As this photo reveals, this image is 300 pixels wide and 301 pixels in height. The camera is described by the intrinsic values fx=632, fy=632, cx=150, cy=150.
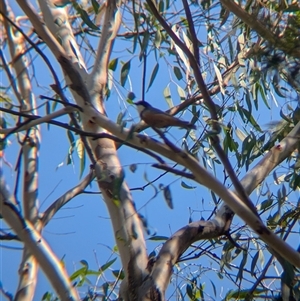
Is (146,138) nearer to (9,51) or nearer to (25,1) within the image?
(25,1)

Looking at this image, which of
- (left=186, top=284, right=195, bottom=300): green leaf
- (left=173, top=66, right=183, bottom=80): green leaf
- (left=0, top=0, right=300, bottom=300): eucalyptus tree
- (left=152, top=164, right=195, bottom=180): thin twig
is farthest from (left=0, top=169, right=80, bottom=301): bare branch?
(left=173, top=66, right=183, bottom=80): green leaf

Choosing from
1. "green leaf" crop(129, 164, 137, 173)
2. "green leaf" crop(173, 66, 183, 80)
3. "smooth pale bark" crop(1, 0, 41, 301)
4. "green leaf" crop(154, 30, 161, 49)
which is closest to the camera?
"green leaf" crop(129, 164, 137, 173)

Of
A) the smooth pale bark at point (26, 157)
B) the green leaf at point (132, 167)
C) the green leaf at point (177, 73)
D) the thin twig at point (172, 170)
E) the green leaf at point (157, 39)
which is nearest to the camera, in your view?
the thin twig at point (172, 170)

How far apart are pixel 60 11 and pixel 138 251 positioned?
949mm

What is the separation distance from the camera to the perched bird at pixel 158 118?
1424mm

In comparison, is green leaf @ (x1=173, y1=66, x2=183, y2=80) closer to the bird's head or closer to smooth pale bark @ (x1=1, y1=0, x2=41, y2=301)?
smooth pale bark @ (x1=1, y1=0, x2=41, y2=301)

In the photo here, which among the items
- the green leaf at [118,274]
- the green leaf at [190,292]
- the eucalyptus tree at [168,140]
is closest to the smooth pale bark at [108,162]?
the eucalyptus tree at [168,140]

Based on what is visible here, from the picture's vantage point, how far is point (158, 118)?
4.74 feet

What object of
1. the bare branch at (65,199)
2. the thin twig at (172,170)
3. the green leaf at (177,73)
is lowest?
the thin twig at (172,170)

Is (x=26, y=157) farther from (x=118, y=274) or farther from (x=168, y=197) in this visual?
(x=168, y=197)

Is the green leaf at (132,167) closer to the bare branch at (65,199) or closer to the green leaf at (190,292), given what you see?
the bare branch at (65,199)

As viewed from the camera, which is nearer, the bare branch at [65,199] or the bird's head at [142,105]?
the bird's head at [142,105]

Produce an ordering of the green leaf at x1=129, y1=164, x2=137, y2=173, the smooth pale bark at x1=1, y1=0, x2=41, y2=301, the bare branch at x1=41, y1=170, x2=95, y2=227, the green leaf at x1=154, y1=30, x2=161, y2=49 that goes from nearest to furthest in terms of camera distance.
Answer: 1. the green leaf at x1=129, y1=164, x2=137, y2=173
2. the smooth pale bark at x1=1, y1=0, x2=41, y2=301
3. the bare branch at x1=41, y1=170, x2=95, y2=227
4. the green leaf at x1=154, y1=30, x2=161, y2=49

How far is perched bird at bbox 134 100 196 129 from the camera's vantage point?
1424 millimetres
